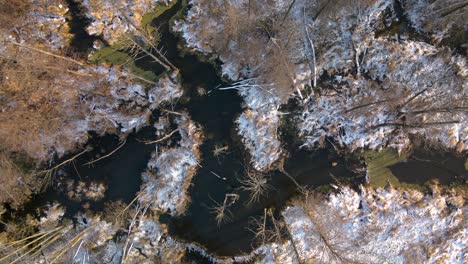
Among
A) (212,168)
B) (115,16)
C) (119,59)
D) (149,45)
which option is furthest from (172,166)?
(115,16)

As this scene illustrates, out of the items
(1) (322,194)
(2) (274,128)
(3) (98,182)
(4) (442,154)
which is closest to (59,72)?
(3) (98,182)

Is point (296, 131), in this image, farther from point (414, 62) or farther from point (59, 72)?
point (59, 72)

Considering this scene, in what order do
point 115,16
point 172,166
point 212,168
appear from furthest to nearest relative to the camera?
1. point 212,168
2. point 172,166
3. point 115,16

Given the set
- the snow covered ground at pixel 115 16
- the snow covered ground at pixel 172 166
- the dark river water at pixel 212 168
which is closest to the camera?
the snow covered ground at pixel 115 16

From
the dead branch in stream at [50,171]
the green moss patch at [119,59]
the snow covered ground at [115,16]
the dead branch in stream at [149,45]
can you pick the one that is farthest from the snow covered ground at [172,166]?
the snow covered ground at [115,16]

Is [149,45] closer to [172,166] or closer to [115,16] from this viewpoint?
[115,16]

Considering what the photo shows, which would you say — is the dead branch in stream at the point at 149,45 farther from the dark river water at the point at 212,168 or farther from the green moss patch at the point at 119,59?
the green moss patch at the point at 119,59

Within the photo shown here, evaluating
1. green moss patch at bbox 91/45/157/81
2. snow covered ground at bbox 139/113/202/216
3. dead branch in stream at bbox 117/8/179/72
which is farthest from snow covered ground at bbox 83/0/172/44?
snow covered ground at bbox 139/113/202/216

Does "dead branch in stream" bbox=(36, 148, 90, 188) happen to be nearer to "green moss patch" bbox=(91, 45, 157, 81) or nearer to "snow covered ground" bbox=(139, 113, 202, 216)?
"snow covered ground" bbox=(139, 113, 202, 216)
